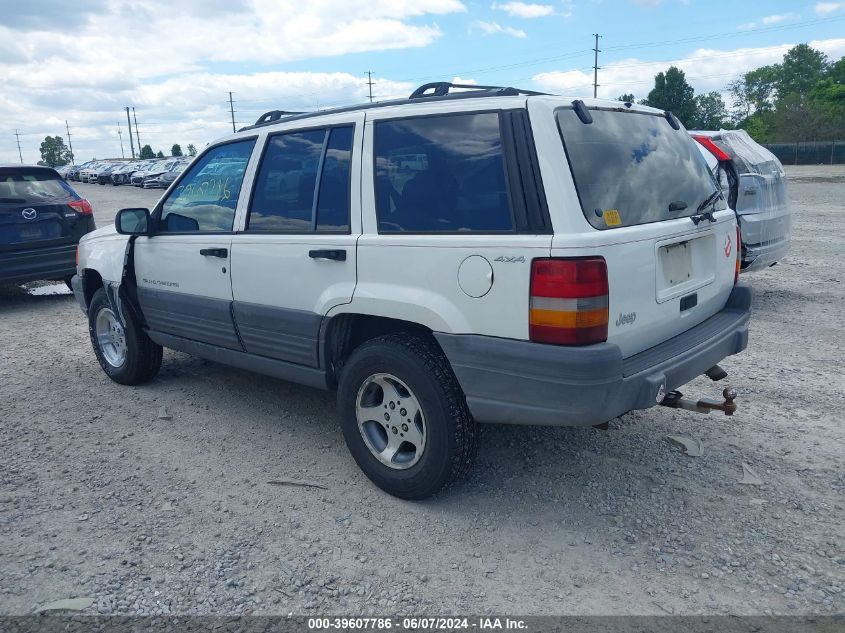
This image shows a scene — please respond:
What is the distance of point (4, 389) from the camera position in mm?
5512

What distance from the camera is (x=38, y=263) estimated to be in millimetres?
8547

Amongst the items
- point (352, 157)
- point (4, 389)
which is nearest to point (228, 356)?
→ point (352, 157)

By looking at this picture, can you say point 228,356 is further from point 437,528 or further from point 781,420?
point 781,420

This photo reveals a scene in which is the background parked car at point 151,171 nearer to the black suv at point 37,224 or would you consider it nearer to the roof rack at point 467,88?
the black suv at point 37,224

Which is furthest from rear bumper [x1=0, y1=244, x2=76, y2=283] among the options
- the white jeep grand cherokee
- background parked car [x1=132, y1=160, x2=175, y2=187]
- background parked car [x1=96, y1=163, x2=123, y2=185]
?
background parked car [x1=96, y1=163, x2=123, y2=185]

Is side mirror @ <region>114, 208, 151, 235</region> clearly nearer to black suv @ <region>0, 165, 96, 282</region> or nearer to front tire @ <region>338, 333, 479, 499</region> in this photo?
front tire @ <region>338, 333, 479, 499</region>

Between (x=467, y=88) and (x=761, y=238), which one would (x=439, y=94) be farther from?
(x=761, y=238)

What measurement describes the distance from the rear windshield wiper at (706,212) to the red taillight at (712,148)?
3400 mm

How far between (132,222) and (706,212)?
384cm

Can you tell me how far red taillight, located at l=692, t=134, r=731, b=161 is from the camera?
690 cm

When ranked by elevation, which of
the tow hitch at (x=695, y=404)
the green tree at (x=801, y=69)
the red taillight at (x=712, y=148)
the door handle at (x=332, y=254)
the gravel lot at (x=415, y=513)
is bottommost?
the gravel lot at (x=415, y=513)

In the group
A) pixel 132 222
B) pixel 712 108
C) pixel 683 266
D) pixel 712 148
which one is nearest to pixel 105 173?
pixel 132 222

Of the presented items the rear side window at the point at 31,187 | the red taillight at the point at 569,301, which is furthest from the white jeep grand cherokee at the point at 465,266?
the rear side window at the point at 31,187

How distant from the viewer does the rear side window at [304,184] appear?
12.1 ft
